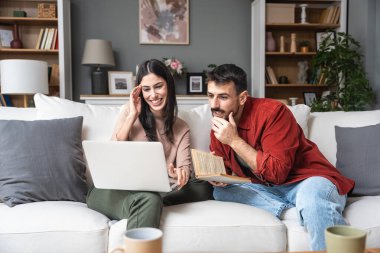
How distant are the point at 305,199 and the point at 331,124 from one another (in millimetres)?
765

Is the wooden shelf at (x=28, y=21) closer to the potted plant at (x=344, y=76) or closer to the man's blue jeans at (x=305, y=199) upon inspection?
the potted plant at (x=344, y=76)

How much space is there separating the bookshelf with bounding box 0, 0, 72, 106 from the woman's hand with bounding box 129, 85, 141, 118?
7.98ft

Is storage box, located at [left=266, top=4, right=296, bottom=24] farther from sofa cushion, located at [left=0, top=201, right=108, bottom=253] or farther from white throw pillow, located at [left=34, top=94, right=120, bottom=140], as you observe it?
sofa cushion, located at [left=0, top=201, right=108, bottom=253]

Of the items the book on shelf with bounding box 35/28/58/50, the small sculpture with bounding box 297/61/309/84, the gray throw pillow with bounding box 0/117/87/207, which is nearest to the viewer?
the gray throw pillow with bounding box 0/117/87/207

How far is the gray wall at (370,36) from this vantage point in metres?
3.81

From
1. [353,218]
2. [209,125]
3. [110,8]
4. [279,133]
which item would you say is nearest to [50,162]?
[209,125]

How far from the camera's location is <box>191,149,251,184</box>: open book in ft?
4.66

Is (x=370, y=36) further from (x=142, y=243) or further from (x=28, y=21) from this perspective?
(x=142, y=243)

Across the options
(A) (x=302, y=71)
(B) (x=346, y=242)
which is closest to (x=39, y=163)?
(B) (x=346, y=242)

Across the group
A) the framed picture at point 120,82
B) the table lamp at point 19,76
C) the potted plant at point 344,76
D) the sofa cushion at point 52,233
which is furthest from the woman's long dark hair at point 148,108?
the framed picture at point 120,82

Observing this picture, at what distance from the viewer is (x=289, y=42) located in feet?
15.3

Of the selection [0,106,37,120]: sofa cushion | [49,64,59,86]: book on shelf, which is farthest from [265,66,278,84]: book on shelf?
[0,106,37,120]: sofa cushion

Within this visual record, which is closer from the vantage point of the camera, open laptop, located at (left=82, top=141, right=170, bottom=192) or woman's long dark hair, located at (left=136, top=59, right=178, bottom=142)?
open laptop, located at (left=82, top=141, right=170, bottom=192)

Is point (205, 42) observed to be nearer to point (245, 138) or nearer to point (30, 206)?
point (245, 138)
